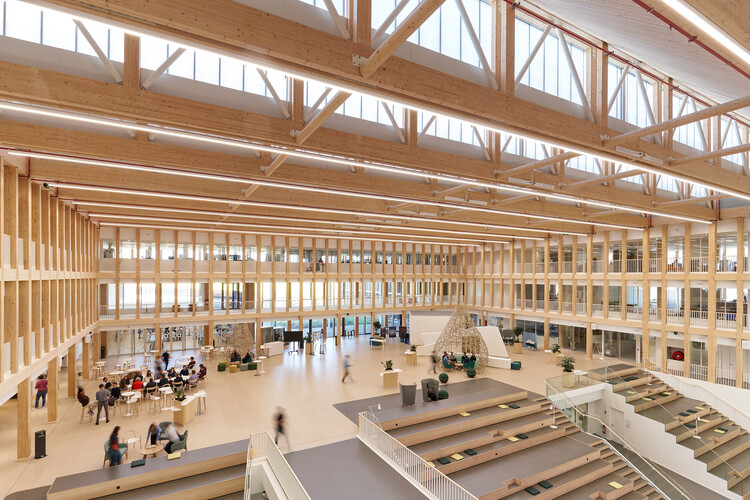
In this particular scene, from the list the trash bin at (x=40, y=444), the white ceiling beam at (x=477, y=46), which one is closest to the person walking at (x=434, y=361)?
the trash bin at (x=40, y=444)

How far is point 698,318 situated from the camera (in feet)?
64.0

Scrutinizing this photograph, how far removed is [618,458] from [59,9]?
1778 cm

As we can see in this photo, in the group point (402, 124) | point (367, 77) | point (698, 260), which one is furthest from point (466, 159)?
point (698, 260)

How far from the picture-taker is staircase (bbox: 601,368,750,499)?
14252 millimetres

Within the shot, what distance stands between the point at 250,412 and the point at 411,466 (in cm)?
667

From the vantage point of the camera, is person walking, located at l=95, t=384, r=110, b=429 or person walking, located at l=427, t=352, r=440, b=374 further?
person walking, located at l=427, t=352, r=440, b=374

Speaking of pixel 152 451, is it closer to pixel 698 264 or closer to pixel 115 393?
pixel 115 393

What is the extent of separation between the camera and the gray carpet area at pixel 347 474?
895cm

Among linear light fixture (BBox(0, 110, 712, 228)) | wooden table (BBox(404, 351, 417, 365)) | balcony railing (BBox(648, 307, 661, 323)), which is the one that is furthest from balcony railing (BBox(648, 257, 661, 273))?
linear light fixture (BBox(0, 110, 712, 228))

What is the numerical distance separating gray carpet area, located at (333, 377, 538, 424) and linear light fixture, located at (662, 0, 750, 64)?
1261cm

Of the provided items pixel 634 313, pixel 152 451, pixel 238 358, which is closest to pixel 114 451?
pixel 152 451

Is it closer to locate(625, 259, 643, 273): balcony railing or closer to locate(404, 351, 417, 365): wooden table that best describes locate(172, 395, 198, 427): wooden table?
locate(404, 351, 417, 365): wooden table

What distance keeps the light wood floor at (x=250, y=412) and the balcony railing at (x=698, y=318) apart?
17.8ft

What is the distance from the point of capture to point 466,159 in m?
9.47
